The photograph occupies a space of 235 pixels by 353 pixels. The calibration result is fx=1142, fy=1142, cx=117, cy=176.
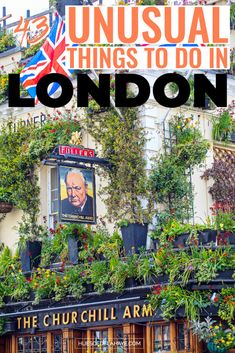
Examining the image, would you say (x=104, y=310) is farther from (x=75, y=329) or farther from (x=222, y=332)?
(x=222, y=332)

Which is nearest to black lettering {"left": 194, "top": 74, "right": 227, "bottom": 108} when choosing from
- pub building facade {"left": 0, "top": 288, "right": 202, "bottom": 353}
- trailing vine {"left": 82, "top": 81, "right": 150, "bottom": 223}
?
trailing vine {"left": 82, "top": 81, "right": 150, "bottom": 223}

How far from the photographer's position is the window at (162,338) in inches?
930

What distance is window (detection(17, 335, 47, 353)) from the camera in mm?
26375

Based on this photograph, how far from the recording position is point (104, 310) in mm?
24703

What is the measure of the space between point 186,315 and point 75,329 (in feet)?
13.0

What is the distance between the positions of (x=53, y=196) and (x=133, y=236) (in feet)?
13.6

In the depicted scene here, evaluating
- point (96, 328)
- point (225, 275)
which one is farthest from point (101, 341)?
point (225, 275)

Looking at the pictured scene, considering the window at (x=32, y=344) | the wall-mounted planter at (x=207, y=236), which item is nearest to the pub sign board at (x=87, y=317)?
the window at (x=32, y=344)

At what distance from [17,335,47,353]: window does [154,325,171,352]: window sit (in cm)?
345

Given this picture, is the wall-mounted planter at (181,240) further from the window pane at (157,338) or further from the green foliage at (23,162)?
the green foliage at (23,162)

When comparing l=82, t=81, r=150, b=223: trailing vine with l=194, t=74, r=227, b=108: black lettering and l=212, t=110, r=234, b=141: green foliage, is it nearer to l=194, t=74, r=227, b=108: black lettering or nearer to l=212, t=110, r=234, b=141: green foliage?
l=194, t=74, r=227, b=108: black lettering

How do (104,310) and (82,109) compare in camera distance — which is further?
(82,109)

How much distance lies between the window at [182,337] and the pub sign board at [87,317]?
66 centimetres

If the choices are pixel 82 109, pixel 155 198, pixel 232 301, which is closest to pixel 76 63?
pixel 82 109
